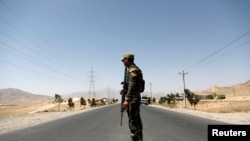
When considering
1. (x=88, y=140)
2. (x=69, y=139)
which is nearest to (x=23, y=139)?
(x=69, y=139)

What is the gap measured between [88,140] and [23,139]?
238 centimetres

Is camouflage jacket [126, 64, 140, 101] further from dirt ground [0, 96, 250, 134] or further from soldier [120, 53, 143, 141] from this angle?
dirt ground [0, 96, 250, 134]

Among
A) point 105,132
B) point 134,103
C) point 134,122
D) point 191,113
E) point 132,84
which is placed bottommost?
point 191,113

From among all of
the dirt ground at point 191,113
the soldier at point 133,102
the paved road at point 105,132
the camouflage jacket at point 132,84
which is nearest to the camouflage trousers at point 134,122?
the soldier at point 133,102

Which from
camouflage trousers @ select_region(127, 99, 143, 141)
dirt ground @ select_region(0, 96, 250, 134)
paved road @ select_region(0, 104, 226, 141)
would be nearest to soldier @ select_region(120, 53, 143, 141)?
camouflage trousers @ select_region(127, 99, 143, 141)

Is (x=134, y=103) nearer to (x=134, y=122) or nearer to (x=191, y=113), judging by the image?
(x=134, y=122)

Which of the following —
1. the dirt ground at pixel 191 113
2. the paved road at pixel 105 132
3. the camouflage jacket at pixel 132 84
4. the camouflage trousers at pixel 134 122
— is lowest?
the dirt ground at pixel 191 113

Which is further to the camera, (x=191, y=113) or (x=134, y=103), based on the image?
(x=191, y=113)

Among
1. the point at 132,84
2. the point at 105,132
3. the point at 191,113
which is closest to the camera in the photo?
the point at 132,84

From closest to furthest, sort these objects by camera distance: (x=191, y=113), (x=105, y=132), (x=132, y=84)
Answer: (x=132, y=84) < (x=105, y=132) < (x=191, y=113)

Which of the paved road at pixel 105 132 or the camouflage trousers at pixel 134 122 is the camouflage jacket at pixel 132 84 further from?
the paved road at pixel 105 132

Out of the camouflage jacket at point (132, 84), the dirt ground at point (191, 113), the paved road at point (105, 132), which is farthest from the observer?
the dirt ground at point (191, 113)

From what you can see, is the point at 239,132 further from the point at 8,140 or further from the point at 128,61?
the point at 8,140

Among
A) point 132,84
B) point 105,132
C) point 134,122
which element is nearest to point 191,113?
point 105,132
